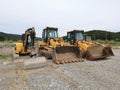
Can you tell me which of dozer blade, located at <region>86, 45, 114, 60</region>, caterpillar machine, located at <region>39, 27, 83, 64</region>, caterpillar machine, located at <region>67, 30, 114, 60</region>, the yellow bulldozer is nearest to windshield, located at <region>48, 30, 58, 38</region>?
caterpillar machine, located at <region>39, 27, 83, 64</region>

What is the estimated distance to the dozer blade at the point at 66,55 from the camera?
13.6 metres

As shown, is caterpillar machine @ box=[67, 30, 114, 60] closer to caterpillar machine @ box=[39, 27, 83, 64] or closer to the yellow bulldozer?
caterpillar machine @ box=[39, 27, 83, 64]

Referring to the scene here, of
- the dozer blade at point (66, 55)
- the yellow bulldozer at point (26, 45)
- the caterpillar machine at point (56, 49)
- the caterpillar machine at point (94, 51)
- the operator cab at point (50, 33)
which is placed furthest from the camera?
the yellow bulldozer at point (26, 45)

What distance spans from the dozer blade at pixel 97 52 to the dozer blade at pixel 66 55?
0.84 metres

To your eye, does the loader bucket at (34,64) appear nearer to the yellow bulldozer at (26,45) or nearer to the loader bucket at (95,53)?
the loader bucket at (95,53)

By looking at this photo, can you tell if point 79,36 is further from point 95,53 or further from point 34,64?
point 34,64

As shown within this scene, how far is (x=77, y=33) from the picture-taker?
59.2ft

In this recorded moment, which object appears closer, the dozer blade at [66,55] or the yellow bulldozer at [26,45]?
the dozer blade at [66,55]

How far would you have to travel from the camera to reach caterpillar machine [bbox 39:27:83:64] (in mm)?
13903

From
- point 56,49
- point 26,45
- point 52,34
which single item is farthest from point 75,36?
point 56,49

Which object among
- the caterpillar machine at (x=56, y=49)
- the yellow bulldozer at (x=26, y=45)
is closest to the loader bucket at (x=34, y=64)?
the caterpillar machine at (x=56, y=49)

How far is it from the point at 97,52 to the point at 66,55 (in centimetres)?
225

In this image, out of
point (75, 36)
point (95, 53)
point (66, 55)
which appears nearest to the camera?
point (66, 55)

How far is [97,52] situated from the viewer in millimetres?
15281
